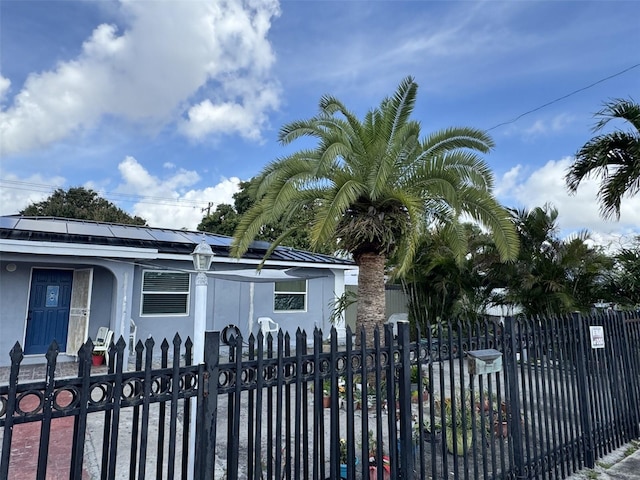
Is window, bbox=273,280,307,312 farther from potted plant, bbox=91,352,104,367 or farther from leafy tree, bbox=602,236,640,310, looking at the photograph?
leafy tree, bbox=602,236,640,310

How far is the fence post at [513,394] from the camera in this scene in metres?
3.59

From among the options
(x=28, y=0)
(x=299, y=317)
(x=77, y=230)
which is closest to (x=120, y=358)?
(x=28, y=0)

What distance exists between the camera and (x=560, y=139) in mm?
11242

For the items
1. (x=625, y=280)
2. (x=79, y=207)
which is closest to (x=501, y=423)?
(x=625, y=280)

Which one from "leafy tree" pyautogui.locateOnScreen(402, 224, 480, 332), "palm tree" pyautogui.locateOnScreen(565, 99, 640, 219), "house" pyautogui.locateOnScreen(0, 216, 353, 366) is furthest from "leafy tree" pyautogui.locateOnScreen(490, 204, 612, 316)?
"house" pyautogui.locateOnScreen(0, 216, 353, 366)

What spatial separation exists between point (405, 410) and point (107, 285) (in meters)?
9.88

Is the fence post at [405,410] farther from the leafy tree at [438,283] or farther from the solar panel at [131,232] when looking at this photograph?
the solar panel at [131,232]

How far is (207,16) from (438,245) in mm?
8358

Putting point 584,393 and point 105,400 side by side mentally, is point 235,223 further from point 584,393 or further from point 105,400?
point 105,400

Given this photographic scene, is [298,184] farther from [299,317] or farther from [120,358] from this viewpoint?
[299,317]

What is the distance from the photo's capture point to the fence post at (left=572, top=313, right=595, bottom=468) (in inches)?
169

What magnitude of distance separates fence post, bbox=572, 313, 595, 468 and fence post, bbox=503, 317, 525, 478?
1.20 metres

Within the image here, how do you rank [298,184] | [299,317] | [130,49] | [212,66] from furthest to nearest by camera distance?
[299,317] < [212,66] < [130,49] < [298,184]

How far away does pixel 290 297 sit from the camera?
1334 cm
